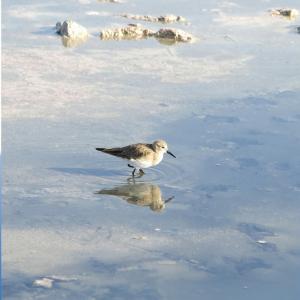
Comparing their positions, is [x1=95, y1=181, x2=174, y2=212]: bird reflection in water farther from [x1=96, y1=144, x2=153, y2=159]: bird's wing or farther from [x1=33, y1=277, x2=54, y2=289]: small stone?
[x1=33, y1=277, x2=54, y2=289]: small stone

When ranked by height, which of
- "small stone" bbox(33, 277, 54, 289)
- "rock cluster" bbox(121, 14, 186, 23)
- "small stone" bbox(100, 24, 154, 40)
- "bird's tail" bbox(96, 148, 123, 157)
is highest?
"rock cluster" bbox(121, 14, 186, 23)

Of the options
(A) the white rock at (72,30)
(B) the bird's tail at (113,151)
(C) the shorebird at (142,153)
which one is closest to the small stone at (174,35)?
(A) the white rock at (72,30)

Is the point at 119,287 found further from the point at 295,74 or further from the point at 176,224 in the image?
the point at 295,74

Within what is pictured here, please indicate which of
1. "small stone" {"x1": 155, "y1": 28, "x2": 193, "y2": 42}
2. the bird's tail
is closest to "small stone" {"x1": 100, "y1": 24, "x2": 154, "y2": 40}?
"small stone" {"x1": 155, "y1": 28, "x2": 193, "y2": 42}

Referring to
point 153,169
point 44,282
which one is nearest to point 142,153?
point 153,169

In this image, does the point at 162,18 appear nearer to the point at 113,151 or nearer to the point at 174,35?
the point at 174,35

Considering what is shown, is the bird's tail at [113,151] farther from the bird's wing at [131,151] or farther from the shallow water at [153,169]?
the shallow water at [153,169]

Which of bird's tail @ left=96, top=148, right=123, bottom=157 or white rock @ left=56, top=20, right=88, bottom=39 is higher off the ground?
white rock @ left=56, top=20, right=88, bottom=39
